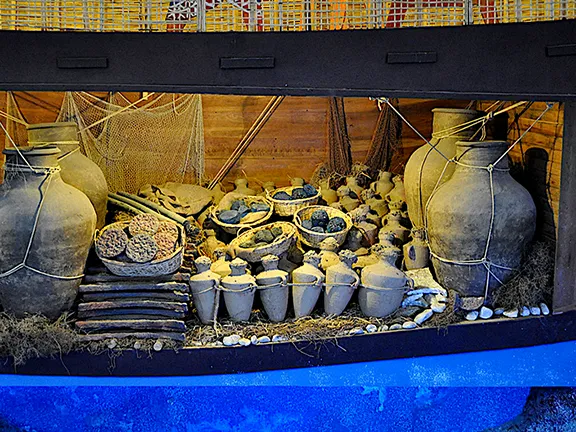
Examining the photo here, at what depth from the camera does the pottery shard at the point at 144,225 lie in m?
6.83

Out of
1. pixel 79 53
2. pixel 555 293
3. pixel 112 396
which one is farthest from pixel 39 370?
pixel 555 293

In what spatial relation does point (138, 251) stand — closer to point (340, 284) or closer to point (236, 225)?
point (236, 225)

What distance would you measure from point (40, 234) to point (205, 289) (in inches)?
56.7

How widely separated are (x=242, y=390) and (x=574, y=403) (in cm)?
294

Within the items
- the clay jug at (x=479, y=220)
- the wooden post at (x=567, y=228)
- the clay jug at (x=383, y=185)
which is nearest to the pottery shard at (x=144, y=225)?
the clay jug at (x=479, y=220)

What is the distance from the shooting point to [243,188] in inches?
342

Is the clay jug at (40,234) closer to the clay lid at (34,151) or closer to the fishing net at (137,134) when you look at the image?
the clay lid at (34,151)

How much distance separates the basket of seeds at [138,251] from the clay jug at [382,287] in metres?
1.64

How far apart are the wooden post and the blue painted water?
473 mm

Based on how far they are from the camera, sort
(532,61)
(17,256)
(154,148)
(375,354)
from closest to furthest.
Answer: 1. (532,61)
2. (17,256)
3. (375,354)
4. (154,148)

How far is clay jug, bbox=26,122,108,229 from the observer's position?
7211 millimetres

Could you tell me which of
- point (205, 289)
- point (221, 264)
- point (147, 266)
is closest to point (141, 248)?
point (147, 266)

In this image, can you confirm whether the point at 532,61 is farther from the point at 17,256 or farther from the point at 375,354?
the point at 17,256

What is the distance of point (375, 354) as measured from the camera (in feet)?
22.5
